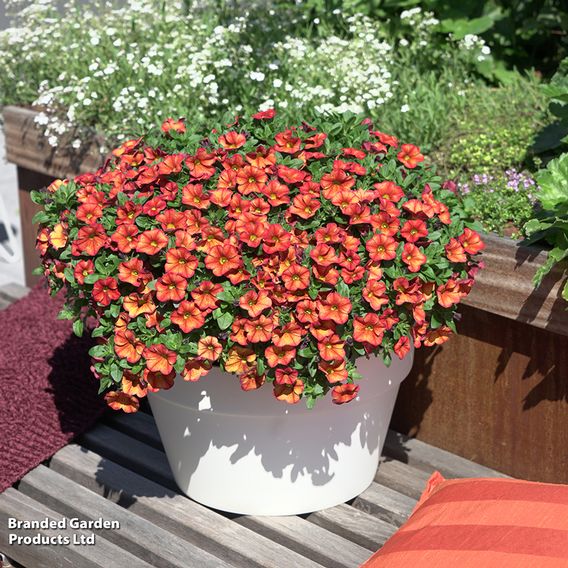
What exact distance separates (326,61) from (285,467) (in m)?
1.73

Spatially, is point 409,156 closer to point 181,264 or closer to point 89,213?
point 181,264

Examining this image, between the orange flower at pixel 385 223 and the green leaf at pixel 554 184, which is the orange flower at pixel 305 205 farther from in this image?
the green leaf at pixel 554 184

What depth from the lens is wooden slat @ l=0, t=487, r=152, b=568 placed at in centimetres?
242

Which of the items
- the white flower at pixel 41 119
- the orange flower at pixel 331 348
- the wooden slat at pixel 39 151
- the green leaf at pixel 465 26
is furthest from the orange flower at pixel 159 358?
the green leaf at pixel 465 26

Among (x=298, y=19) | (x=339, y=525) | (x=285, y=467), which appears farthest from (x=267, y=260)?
(x=298, y=19)

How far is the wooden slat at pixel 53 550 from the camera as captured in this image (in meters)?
2.42

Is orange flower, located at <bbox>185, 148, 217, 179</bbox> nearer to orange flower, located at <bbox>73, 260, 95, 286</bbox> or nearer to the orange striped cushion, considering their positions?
orange flower, located at <bbox>73, 260, 95, 286</bbox>

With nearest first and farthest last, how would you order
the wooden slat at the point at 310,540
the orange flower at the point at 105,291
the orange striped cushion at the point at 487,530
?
the orange striped cushion at the point at 487,530
the orange flower at the point at 105,291
the wooden slat at the point at 310,540

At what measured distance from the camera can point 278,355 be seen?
2133mm

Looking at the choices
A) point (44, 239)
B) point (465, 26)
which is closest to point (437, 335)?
point (44, 239)

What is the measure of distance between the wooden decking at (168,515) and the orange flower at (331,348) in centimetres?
59

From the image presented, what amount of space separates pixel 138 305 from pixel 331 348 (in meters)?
0.44

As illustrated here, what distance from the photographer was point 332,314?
2.11 metres

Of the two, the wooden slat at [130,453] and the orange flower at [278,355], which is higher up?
the orange flower at [278,355]
